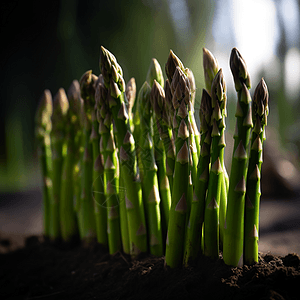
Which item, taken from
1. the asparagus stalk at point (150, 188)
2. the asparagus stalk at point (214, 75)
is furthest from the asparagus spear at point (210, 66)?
the asparagus stalk at point (150, 188)

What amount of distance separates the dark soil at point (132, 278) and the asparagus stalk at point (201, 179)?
107 millimetres

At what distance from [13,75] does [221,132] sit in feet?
11.0

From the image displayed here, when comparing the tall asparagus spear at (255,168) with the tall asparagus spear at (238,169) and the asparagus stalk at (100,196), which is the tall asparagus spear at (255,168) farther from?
the asparagus stalk at (100,196)

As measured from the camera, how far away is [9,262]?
118cm

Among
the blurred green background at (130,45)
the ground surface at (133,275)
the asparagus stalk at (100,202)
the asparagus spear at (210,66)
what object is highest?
the blurred green background at (130,45)

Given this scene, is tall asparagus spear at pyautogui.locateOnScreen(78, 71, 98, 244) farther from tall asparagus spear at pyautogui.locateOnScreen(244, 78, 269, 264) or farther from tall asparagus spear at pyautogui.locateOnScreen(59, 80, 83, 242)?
tall asparagus spear at pyautogui.locateOnScreen(244, 78, 269, 264)

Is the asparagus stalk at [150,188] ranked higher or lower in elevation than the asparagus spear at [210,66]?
lower

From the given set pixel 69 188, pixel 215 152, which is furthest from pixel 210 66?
pixel 69 188

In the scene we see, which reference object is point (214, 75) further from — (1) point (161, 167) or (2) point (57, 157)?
(2) point (57, 157)

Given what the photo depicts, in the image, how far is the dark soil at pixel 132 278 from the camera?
62 cm

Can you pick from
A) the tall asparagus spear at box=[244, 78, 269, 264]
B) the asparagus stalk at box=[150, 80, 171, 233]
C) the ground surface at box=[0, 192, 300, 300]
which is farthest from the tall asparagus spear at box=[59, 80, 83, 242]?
the tall asparagus spear at box=[244, 78, 269, 264]

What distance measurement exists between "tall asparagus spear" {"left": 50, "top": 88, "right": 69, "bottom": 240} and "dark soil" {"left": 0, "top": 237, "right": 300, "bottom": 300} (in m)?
0.15

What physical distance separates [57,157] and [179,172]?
90 centimetres

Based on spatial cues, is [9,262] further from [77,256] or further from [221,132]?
[221,132]
